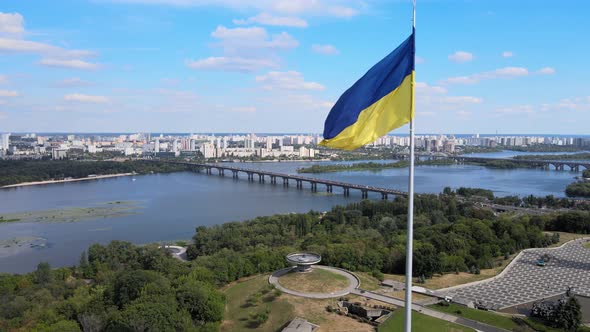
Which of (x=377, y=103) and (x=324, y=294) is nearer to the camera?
(x=377, y=103)

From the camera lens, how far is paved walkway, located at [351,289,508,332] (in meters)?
6.23

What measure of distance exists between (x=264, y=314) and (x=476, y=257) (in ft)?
18.5

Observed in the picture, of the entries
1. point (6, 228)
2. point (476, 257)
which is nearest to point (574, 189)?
point (476, 257)

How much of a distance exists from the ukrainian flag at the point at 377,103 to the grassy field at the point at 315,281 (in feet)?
17.1

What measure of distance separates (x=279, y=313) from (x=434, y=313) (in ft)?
7.67

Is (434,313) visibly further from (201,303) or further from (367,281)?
(201,303)

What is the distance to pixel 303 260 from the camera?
806 cm

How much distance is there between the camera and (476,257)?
998 centimetres

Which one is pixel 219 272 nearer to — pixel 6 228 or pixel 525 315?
pixel 525 315

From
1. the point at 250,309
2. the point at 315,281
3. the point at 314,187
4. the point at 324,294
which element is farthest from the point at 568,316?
the point at 314,187

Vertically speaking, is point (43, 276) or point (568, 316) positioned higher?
point (568, 316)

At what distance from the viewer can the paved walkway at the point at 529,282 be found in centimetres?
762

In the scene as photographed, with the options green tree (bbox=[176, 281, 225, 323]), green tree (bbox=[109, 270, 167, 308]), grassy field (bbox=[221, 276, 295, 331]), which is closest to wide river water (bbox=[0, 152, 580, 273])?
green tree (bbox=[109, 270, 167, 308])

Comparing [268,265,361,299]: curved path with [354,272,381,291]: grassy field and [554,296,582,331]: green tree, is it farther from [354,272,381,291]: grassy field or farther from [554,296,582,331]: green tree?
[554,296,582,331]: green tree
